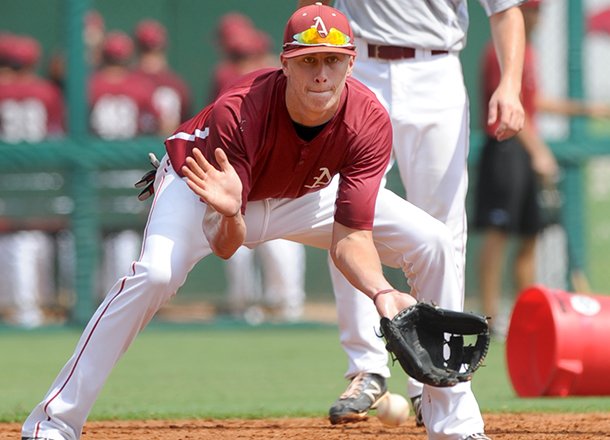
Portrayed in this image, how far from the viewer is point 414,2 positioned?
5477 mm

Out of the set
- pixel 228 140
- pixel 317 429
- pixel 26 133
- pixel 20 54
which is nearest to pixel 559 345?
pixel 317 429

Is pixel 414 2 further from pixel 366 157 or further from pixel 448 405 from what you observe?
pixel 448 405

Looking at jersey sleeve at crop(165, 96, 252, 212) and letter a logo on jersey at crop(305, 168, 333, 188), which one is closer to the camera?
jersey sleeve at crop(165, 96, 252, 212)

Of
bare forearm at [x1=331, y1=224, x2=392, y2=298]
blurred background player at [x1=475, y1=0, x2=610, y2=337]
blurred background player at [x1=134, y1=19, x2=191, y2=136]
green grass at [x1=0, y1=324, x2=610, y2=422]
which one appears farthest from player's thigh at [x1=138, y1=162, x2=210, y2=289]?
blurred background player at [x1=134, y1=19, x2=191, y2=136]

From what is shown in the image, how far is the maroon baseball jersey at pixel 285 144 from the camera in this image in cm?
422

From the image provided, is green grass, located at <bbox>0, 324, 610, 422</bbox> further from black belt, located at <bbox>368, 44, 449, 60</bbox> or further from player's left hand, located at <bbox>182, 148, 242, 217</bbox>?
player's left hand, located at <bbox>182, 148, 242, 217</bbox>

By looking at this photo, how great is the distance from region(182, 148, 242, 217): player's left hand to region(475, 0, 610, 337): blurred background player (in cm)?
543

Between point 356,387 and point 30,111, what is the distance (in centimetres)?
658

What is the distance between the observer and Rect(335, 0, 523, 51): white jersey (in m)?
5.48

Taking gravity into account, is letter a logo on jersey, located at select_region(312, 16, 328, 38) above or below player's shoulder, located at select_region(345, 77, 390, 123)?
above

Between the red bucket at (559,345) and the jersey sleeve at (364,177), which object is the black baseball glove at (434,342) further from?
the red bucket at (559,345)

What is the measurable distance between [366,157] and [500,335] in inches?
212

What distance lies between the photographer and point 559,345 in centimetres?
614

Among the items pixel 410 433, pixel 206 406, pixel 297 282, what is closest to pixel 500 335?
pixel 297 282
